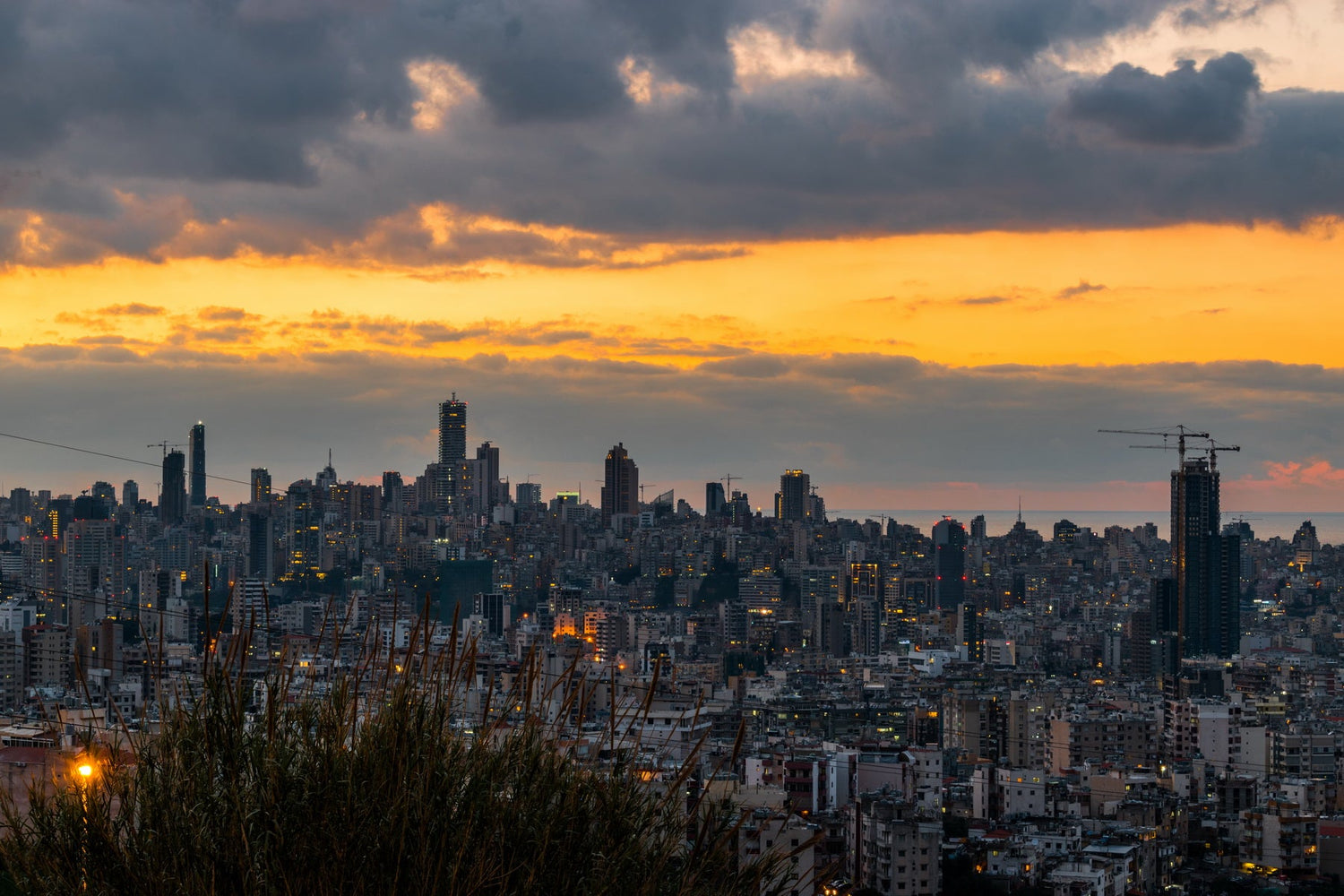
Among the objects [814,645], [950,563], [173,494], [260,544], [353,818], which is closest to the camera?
[353,818]

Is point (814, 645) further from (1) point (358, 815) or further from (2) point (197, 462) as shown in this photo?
(1) point (358, 815)

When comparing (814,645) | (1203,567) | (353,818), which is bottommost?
(814,645)

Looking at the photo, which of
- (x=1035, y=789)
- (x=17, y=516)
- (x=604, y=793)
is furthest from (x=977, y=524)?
(x=604, y=793)

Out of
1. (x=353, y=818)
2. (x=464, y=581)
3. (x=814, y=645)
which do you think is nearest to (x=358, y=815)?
(x=353, y=818)

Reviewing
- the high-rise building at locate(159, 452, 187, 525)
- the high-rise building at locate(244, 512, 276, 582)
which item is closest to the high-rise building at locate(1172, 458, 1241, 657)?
the high-rise building at locate(244, 512, 276, 582)

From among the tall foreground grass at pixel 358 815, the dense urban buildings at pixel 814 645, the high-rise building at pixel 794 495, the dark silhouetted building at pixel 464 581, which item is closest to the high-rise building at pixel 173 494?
the dense urban buildings at pixel 814 645

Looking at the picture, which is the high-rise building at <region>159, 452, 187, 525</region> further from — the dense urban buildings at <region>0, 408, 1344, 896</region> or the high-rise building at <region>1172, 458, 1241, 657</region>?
the high-rise building at <region>1172, 458, 1241, 657</region>
